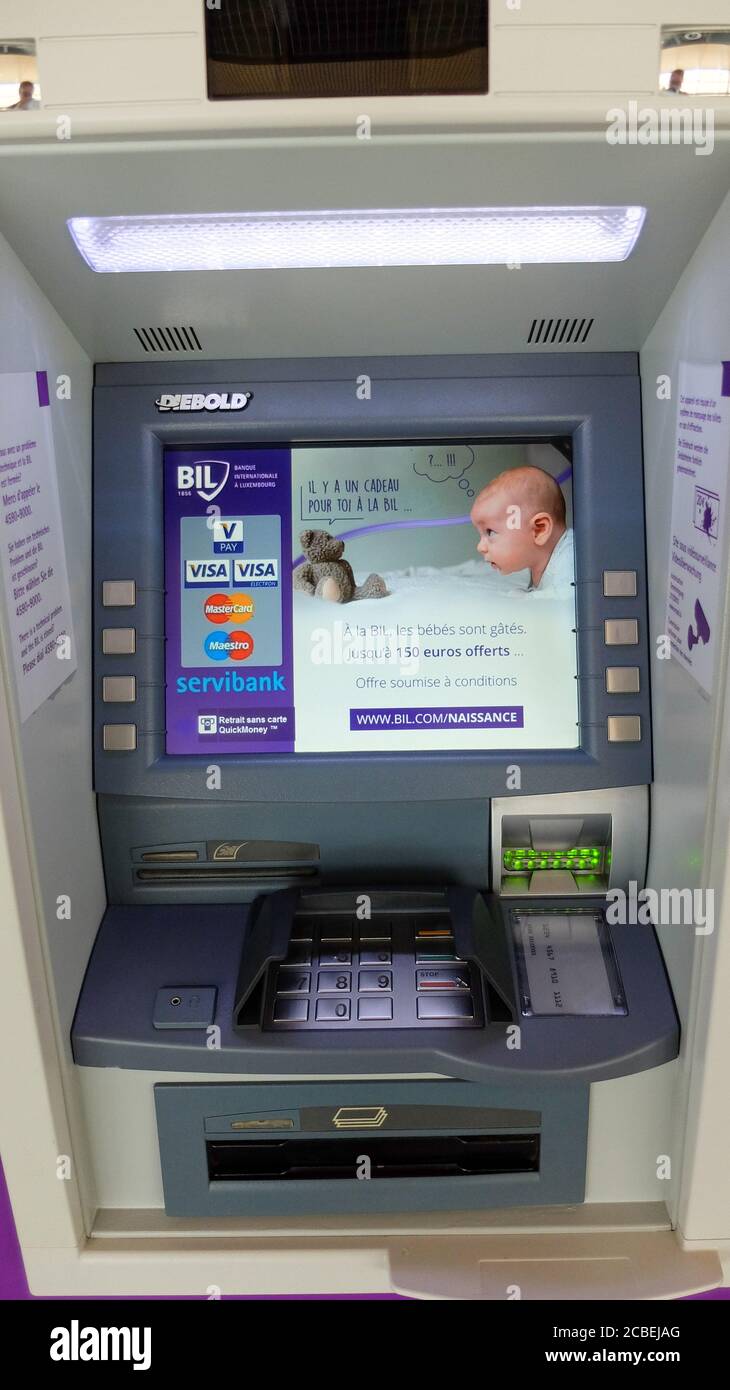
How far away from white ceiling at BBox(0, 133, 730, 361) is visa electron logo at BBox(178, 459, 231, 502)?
23 centimetres

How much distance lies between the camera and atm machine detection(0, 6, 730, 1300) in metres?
1.77

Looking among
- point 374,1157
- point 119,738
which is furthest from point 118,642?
point 374,1157

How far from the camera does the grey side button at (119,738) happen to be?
2.04 m

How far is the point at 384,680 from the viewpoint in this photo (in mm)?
2080

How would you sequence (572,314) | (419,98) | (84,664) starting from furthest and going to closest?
(84,664) → (572,314) → (419,98)

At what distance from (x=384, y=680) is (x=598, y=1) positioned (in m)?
1.23

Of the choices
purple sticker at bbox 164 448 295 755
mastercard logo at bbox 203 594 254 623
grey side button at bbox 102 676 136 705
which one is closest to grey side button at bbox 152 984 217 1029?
purple sticker at bbox 164 448 295 755

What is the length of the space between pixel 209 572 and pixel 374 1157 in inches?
50.4

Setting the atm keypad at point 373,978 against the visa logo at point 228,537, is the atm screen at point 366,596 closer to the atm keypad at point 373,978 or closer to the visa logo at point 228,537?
the visa logo at point 228,537

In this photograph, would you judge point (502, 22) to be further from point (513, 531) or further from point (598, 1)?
point (513, 531)

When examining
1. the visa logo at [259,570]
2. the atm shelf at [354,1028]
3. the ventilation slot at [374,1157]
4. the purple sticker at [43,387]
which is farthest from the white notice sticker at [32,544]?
the ventilation slot at [374,1157]

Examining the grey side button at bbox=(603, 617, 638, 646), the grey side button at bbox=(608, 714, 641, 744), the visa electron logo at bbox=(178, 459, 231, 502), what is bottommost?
the grey side button at bbox=(608, 714, 641, 744)

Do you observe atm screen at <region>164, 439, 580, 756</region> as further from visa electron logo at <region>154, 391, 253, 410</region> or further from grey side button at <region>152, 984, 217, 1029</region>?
grey side button at <region>152, 984, 217, 1029</region>
